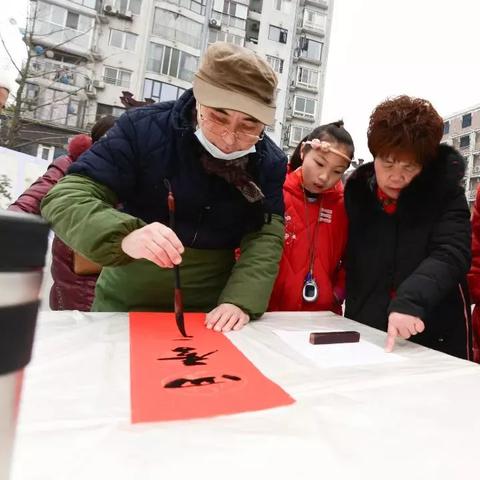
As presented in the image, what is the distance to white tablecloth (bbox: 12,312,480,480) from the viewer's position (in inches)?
15.6

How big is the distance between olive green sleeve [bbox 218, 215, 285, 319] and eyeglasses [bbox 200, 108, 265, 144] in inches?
10.7

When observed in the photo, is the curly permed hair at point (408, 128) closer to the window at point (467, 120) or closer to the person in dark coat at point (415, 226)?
the person in dark coat at point (415, 226)

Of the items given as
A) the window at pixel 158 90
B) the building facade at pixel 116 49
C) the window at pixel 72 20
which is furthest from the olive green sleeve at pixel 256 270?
the window at pixel 72 20

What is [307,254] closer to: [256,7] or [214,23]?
[214,23]

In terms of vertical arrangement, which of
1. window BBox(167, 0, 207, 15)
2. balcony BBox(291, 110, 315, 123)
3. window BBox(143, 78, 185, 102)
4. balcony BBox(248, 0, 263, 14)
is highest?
balcony BBox(248, 0, 263, 14)

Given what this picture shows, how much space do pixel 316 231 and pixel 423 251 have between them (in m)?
0.37

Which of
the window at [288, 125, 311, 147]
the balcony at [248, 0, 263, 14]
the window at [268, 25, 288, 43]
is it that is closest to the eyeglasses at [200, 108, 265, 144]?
the window at [288, 125, 311, 147]

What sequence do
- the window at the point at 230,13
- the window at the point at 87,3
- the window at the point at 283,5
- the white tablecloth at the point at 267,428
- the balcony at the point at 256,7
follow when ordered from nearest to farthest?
the white tablecloth at the point at 267,428 < the window at the point at 87,3 < the window at the point at 230,13 < the balcony at the point at 256,7 < the window at the point at 283,5

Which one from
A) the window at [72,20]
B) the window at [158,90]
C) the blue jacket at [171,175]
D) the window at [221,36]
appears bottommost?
the blue jacket at [171,175]

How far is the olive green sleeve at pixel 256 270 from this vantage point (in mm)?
1060

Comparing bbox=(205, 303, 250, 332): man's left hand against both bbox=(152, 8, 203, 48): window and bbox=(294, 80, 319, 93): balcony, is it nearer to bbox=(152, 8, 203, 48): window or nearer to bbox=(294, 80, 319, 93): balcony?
bbox=(152, 8, 203, 48): window

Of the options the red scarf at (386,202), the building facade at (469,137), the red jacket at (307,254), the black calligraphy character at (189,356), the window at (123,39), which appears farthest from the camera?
the building facade at (469,137)

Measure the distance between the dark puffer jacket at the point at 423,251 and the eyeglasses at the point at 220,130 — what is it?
0.50m

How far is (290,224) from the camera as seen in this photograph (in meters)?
1.45
